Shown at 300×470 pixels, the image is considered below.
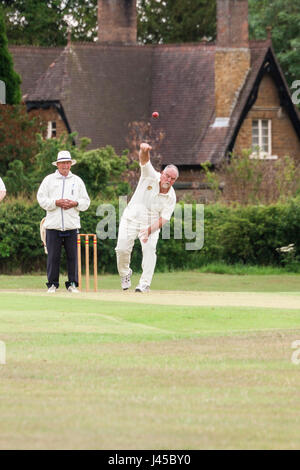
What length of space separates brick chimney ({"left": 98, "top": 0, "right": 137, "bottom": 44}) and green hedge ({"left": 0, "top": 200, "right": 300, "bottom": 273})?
2461cm

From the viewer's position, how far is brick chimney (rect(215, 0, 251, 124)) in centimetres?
4684

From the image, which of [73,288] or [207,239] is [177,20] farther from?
[73,288]

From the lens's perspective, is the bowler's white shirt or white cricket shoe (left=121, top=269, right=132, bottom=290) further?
white cricket shoe (left=121, top=269, right=132, bottom=290)

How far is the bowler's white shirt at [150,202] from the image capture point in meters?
18.0

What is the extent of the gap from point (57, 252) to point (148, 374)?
8.65m

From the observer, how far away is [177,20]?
208 feet

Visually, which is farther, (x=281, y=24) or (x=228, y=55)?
(x=281, y=24)

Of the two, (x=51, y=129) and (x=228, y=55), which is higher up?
(x=228, y=55)

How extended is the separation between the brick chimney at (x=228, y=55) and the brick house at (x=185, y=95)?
0.04m

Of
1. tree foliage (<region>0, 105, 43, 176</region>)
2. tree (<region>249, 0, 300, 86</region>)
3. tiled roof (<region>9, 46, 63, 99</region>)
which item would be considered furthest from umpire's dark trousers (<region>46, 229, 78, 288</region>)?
tree (<region>249, 0, 300, 86</region>)

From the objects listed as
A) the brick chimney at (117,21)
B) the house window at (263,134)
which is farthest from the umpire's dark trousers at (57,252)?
the brick chimney at (117,21)

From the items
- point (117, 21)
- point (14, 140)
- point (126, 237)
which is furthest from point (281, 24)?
point (126, 237)

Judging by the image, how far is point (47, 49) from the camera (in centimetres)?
5259

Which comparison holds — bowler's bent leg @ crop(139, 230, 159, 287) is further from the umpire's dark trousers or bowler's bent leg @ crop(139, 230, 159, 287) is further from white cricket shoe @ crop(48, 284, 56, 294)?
white cricket shoe @ crop(48, 284, 56, 294)
